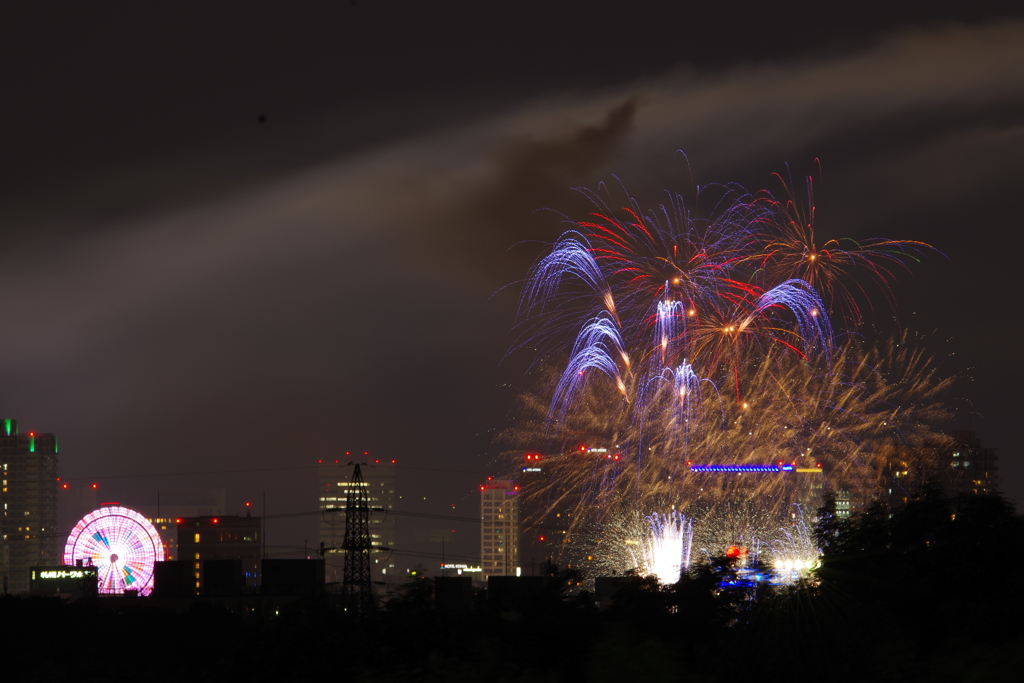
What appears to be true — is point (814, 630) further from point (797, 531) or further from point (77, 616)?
point (77, 616)

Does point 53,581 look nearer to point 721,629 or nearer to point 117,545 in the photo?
point 117,545

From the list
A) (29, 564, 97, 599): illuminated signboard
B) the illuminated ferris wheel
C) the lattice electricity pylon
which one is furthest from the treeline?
(29, 564, 97, 599): illuminated signboard

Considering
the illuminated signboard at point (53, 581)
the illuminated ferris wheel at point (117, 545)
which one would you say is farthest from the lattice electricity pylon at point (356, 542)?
the illuminated signboard at point (53, 581)

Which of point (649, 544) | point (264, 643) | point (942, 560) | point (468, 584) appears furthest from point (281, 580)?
point (264, 643)

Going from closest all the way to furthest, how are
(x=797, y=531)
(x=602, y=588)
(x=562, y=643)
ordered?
(x=562, y=643)
(x=797, y=531)
(x=602, y=588)

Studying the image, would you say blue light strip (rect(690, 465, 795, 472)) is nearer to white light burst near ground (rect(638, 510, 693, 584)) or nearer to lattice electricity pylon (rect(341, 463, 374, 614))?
white light burst near ground (rect(638, 510, 693, 584))
